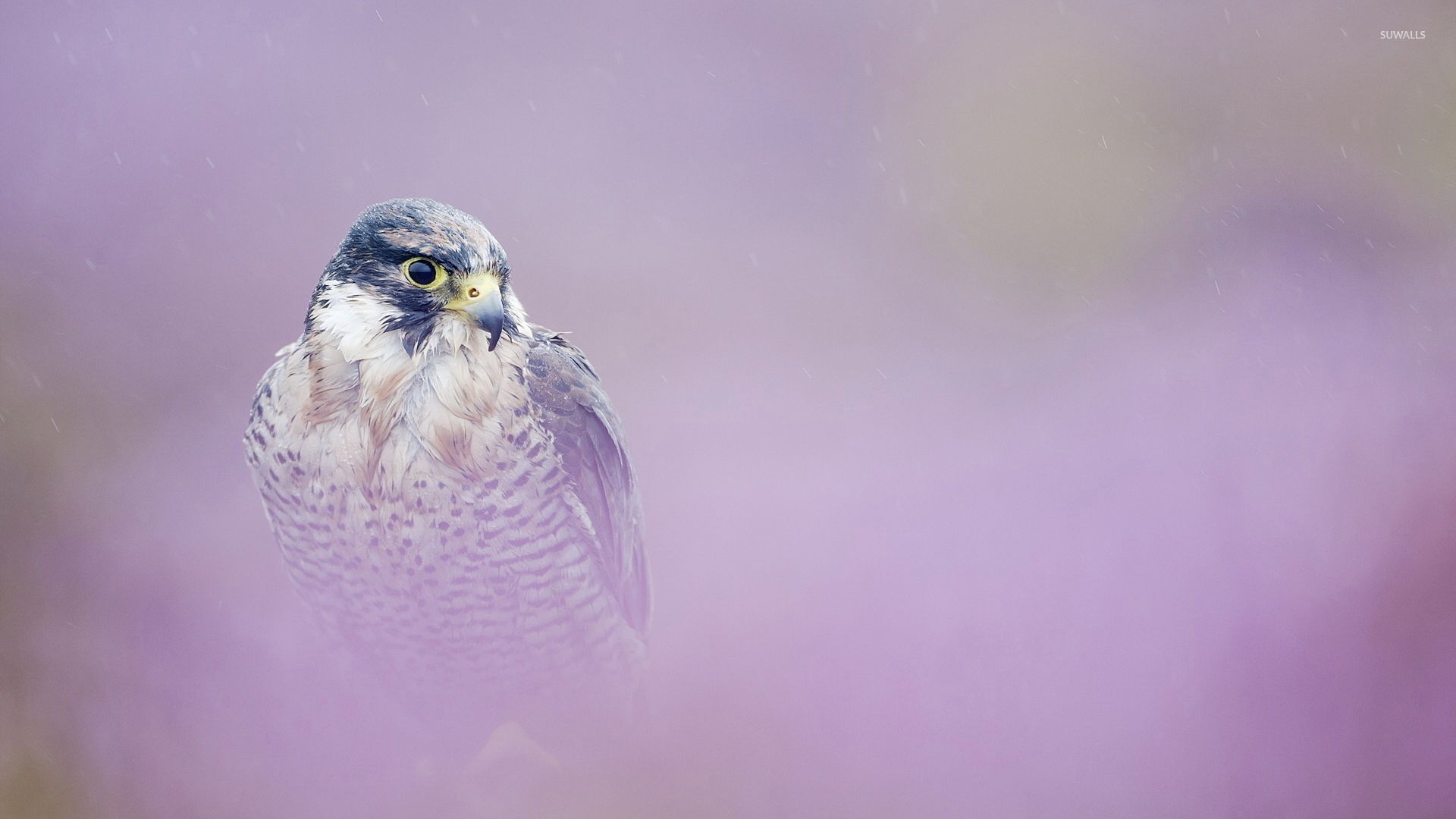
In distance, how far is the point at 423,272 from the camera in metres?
0.81

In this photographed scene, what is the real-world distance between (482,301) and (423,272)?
6 cm

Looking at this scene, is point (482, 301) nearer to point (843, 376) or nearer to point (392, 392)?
point (392, 392)

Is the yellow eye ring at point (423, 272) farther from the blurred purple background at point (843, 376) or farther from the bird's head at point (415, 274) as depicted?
the blurred purple background at point (843, 376)

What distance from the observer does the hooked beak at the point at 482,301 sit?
813 mm

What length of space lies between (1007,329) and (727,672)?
0.63 meters

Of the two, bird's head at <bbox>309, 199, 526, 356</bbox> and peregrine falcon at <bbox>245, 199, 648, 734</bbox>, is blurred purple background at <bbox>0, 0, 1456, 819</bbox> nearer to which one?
peregrine falcon at <bbox>245, 199, 648, 734</bbox>

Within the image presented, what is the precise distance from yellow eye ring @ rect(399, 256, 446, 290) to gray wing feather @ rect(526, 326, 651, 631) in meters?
0.20

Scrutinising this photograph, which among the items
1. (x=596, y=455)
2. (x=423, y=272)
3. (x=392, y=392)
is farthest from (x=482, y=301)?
(x=596, y=455)

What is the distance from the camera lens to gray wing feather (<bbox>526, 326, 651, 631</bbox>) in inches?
40.5

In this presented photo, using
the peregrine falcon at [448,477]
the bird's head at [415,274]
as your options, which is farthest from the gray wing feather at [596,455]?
the bird's head at [415,274]

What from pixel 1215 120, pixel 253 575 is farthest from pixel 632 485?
pixel 1215 120

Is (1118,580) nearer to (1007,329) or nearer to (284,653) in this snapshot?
(1007,329)

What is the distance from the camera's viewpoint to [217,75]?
1063mm

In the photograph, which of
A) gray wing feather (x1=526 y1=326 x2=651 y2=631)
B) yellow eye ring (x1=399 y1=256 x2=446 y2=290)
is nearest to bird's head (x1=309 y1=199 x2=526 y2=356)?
yellow eye ring (x1=399 y1=256 x2=446 y2=290)
